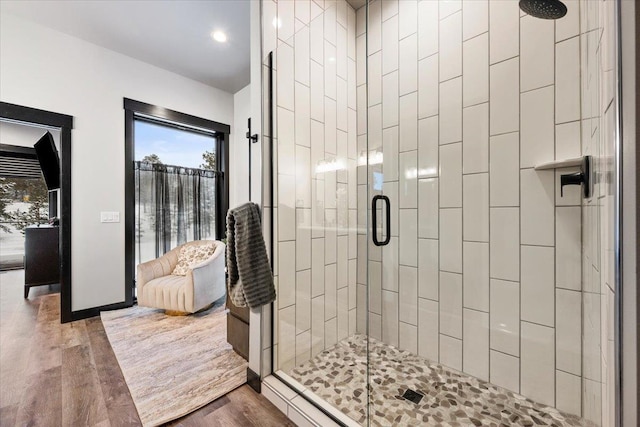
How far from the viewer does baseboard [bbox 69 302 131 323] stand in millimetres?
2645

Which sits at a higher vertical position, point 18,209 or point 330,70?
point 330,70

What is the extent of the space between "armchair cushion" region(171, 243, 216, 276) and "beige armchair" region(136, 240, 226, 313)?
0.37 feet

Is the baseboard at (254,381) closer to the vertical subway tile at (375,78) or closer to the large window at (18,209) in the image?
the vertical subway tile at (375,78)

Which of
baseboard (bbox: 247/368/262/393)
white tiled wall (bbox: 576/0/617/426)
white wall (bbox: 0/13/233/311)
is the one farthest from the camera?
white wall (bbox: 0/13/233/311)

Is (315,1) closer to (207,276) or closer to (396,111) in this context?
(396,111)

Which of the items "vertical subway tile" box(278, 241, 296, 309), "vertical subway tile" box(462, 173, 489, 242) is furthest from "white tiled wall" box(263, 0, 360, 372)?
"vertical subway tile" box(462, 173, 489, 242)

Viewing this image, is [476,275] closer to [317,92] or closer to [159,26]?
[317,92]

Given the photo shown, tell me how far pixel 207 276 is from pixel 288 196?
170 centimetres

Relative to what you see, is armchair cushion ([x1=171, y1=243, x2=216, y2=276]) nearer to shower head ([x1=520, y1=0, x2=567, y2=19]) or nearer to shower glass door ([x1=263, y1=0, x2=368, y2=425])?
shower glass door ([x1=263, y1=0, x2=368, y2=425])

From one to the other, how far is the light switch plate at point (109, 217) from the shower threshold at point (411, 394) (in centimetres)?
257

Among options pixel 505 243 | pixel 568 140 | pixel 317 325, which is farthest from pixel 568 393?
pixel 317 325

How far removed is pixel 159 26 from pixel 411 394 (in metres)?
3.62

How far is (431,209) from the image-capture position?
1815 mm

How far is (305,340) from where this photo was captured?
1.82m
